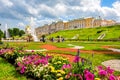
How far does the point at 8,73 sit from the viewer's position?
12.9 metres

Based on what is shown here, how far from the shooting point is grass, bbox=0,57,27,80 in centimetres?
1180

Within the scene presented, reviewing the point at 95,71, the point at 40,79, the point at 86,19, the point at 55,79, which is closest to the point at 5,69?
the point at 40,79

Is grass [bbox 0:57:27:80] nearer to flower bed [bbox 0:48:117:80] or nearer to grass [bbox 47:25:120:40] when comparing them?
flower bed [bbox 0:48:117:80]

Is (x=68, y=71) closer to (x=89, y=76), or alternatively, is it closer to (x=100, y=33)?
(x=89, y=76)

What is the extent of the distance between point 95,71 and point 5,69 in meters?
7.12

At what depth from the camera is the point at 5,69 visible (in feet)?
45.9

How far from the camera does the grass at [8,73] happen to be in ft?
38.7

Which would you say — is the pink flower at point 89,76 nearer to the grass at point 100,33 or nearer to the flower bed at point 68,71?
the flower bed at point 68,71

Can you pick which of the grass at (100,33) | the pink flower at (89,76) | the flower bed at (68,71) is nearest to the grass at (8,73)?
the flower bed at (68,71)

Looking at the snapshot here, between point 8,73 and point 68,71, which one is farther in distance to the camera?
point 8,73

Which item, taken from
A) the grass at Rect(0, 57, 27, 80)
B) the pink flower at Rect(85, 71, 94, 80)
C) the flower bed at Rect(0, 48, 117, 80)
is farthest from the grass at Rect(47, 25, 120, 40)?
the pink flower at Rect(85, 71, 94, 80)

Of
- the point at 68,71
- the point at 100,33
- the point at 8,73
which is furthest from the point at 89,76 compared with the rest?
the point at 100,33

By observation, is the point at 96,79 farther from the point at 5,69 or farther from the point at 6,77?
the point at 5,69

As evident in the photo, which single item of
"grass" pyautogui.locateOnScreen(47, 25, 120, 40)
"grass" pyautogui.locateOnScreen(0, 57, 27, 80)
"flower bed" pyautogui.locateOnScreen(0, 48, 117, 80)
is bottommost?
"grass" pyautogui.locateOnScreen(0, 57, 27, 80)
